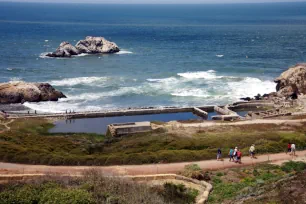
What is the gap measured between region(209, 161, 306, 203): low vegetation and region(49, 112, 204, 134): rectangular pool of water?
75.4 feet

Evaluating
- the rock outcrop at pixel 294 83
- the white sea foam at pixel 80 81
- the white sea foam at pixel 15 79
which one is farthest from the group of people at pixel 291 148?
the white sea foam at pixel 15 79

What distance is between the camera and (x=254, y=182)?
2506 cm

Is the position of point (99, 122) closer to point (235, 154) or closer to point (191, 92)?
point (191, 92)

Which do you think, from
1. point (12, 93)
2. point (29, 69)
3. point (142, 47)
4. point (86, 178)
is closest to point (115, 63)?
point (29, 69)

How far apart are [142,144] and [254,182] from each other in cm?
1369

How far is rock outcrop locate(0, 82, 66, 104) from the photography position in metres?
63.3

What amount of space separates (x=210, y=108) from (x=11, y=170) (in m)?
36.4

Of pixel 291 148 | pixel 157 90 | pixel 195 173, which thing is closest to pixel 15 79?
pixel 157 90

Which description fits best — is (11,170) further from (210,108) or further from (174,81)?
(174,81)

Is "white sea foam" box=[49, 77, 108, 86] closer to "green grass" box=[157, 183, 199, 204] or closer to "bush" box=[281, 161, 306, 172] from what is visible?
"bush" box=[281, 161, 306, 172]

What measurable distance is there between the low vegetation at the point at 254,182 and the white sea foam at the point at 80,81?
52.8m

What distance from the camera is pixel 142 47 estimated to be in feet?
425

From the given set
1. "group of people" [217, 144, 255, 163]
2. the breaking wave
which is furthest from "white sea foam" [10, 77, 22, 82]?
"group of people" [217, 144, 255, 163]

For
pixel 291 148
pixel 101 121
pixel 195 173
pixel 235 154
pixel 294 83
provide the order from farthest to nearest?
pixel 294 83, pixel 101 121, pixel 291 148, pixel 235 154, pixel 195 173
